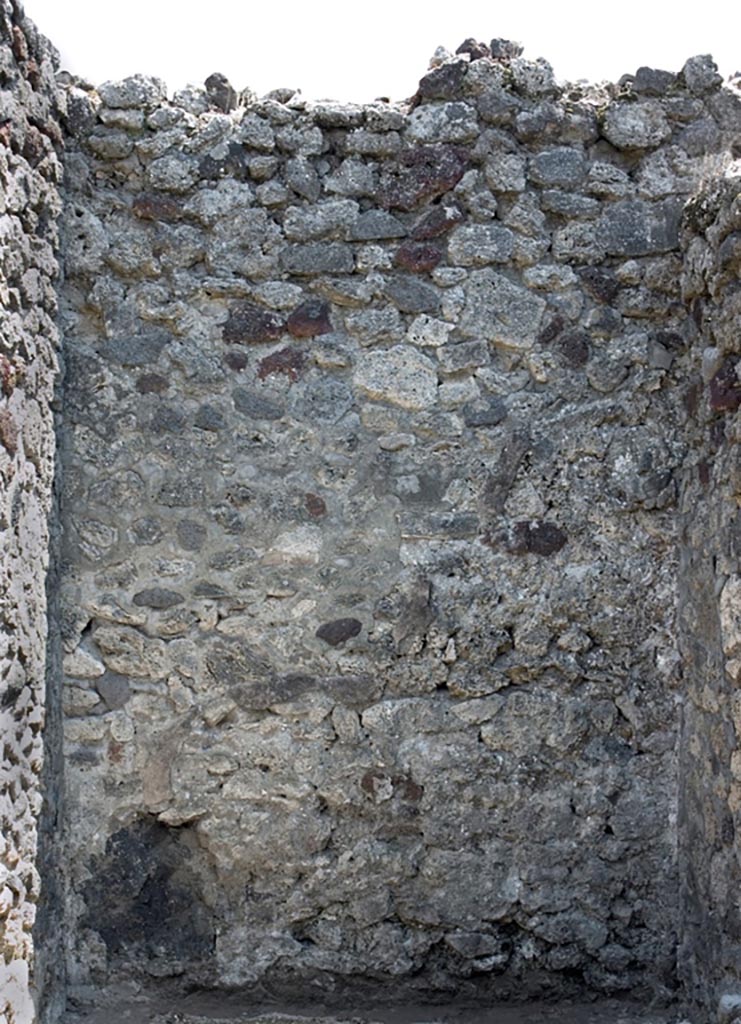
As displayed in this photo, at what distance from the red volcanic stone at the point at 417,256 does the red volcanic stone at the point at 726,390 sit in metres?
0.91

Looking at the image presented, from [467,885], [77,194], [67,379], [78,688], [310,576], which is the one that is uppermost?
[77,194]

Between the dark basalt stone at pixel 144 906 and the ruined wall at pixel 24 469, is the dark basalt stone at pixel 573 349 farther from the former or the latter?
the dark basalt stone at pixel 144 906

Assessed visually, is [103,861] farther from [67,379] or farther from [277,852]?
[67,379]

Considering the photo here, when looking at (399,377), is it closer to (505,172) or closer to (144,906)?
(505,172)

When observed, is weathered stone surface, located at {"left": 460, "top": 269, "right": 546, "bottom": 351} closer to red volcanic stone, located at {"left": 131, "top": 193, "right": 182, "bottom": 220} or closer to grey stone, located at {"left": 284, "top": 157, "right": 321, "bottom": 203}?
grey stone, located at {"left": 284, "top": 157, "right": 321, "bottom": 203}

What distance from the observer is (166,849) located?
11.3 ft

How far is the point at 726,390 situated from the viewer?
3.14 metres

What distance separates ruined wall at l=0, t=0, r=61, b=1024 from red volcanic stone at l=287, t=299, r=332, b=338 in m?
0.71

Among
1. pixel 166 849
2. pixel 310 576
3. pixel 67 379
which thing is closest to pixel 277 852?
pixel 166 849

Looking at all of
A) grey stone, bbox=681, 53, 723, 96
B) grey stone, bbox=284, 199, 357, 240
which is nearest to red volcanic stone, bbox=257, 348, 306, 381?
grey stone, bbox=284, 199, 357, 240

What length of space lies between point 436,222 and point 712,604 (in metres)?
1.39

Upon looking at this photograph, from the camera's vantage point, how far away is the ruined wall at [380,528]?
11.2 ft

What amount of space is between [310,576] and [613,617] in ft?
3.02

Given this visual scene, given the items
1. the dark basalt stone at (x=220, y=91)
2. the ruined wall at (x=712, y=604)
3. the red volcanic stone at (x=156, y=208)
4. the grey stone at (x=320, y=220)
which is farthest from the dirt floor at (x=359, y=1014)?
the dark basalt stone at (x=220, y=91)
